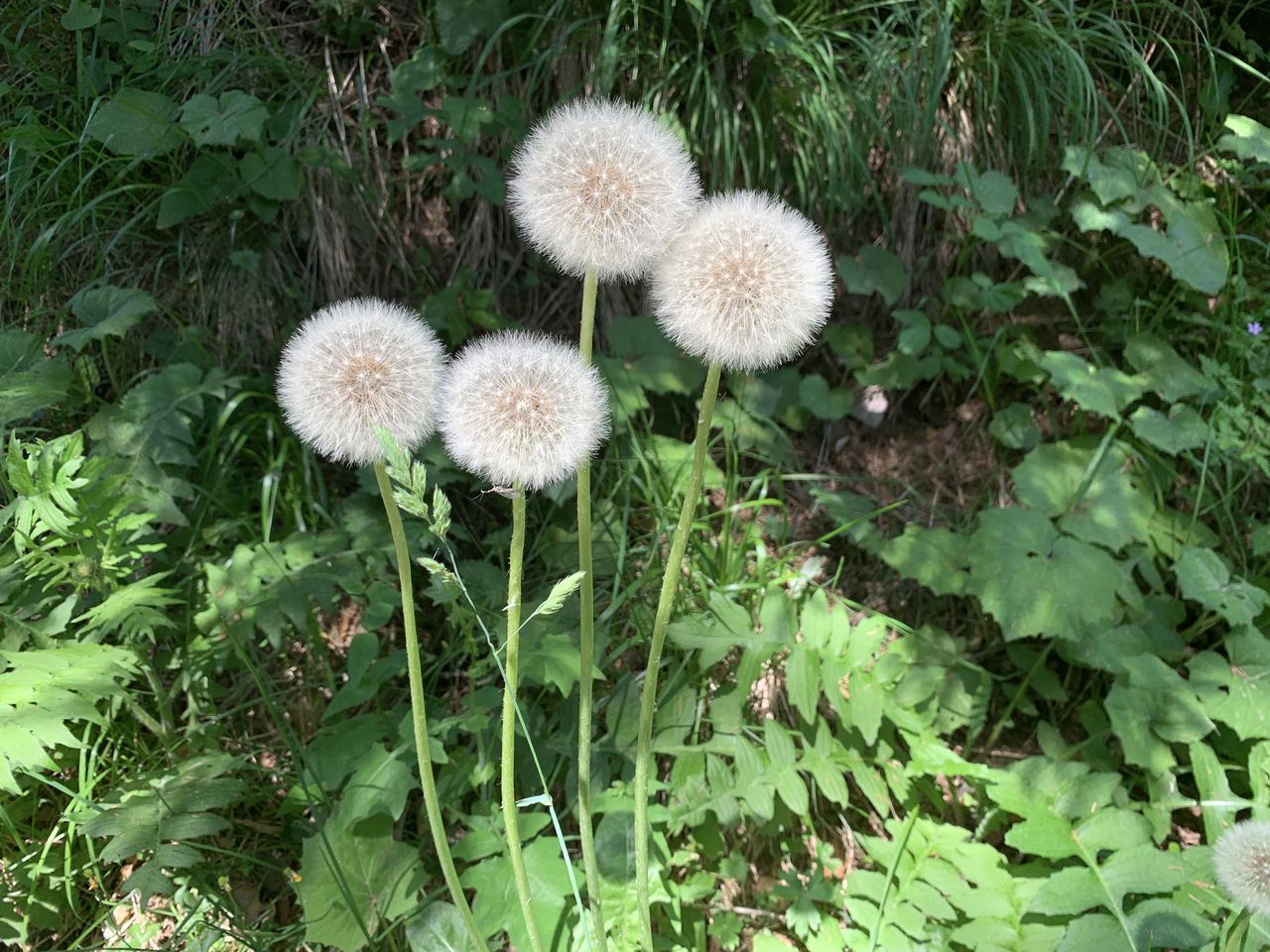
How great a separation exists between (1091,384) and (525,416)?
6.86 ft

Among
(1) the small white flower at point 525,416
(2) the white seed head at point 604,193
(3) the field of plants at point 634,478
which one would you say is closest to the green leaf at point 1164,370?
(3) the field of plants at point 634,478

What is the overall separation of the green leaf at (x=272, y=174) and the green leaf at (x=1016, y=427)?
2.35 metres

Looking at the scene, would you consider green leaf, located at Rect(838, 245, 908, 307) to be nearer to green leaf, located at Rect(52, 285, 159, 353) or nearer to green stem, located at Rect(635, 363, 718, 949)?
green stem, located at Rect(635, 363, 718, 949)

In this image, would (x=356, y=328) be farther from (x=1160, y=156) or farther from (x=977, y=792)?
Answer: (x=1160, y=156)

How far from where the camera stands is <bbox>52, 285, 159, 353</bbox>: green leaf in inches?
93.4

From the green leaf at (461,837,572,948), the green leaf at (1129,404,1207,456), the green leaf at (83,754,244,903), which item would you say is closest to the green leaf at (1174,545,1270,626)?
the green leaf at (1129,404,1207,456)

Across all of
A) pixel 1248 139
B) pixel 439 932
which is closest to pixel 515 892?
pixel 439 932

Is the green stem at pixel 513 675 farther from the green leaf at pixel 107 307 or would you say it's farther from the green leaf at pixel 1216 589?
the green leaf at pixel 1216 589

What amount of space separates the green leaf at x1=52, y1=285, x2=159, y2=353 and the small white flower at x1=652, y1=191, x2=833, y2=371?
176 centimetres

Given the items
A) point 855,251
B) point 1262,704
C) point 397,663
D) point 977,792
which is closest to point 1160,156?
point 855,251

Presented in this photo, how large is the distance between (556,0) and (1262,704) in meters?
2.79

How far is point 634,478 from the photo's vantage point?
267cm

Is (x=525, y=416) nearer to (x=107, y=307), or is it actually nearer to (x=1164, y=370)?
(x=107, y=307)

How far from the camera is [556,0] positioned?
288cm
